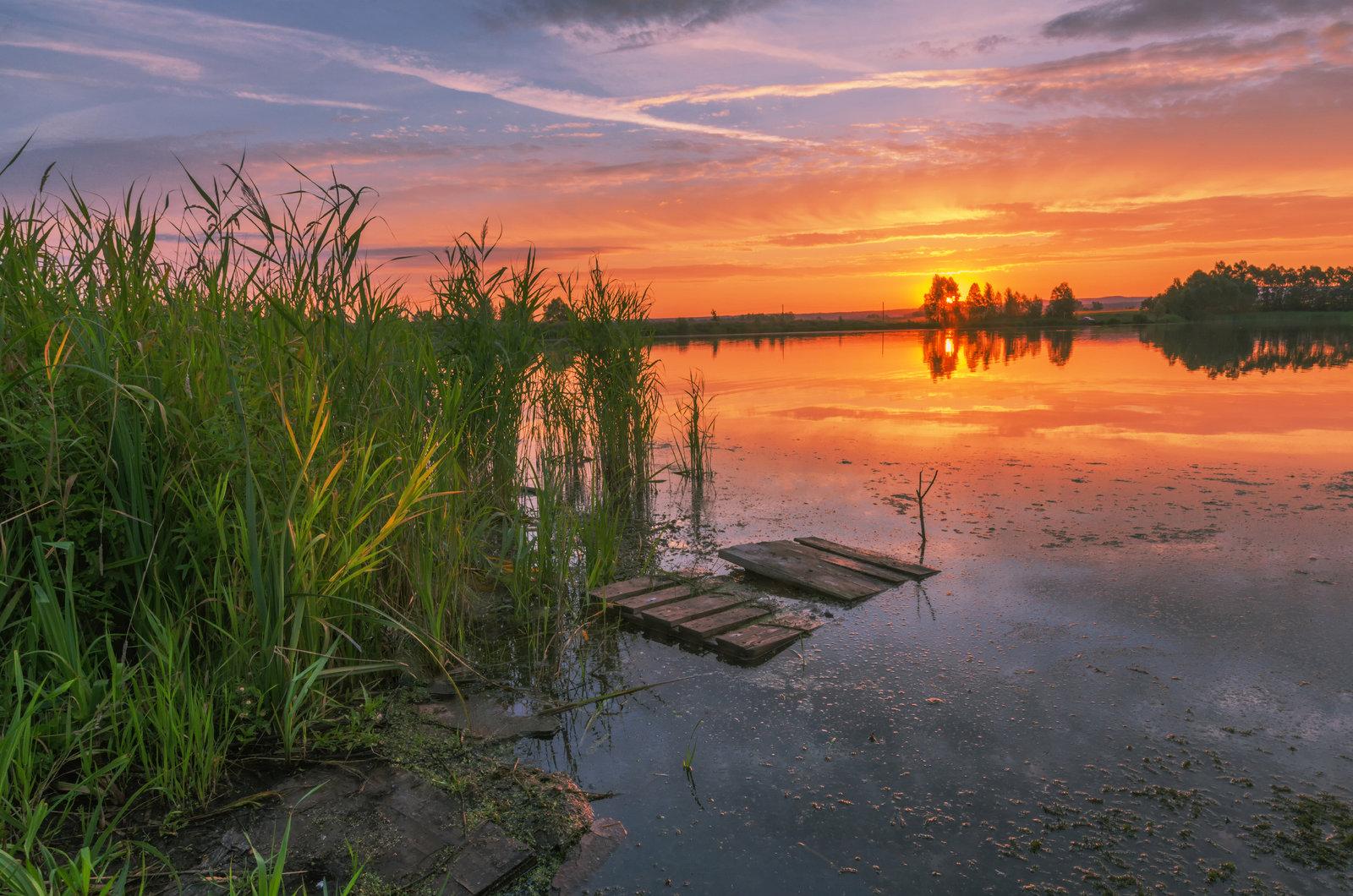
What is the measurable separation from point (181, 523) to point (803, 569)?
3482mm

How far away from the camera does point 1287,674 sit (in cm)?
338

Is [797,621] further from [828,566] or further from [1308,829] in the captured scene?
[1308,829]

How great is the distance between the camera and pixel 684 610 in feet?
13.7

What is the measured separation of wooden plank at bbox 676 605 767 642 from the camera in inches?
154

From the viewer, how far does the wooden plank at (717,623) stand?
3904mm

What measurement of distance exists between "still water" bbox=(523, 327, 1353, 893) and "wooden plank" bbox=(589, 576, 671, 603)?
47 cm

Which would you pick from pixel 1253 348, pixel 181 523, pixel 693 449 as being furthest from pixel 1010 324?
pixel 181 523

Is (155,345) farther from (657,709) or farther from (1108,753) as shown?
(1108,753)

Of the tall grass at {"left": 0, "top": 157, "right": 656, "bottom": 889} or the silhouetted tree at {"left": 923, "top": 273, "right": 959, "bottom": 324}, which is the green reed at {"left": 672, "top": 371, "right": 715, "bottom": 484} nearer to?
the tall grass at {"left": 0, "top": 157, "right": 656, "bottom": 889}

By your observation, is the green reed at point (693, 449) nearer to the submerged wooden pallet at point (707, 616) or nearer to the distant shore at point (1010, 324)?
the submerged wooden pallet at point (707, 616)

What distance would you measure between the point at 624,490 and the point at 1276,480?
6077 millimetres

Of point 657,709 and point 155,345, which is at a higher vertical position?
point 155,345

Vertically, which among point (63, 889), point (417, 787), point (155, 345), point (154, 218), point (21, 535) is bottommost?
point (417, 787)

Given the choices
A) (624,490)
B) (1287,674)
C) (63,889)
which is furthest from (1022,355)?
(63,889)
